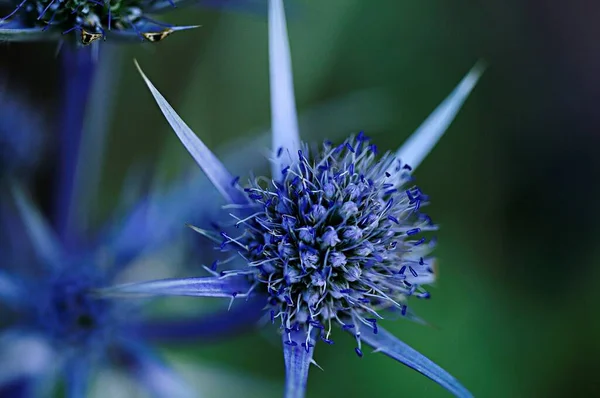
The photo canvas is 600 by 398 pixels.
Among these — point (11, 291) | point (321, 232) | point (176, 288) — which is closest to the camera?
point (176, 288)

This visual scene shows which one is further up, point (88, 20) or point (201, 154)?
point (88, 20)

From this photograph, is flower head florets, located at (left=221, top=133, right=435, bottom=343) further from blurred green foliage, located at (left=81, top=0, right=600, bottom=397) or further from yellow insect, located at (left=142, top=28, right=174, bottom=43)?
blurred green foliage, located at (left=81, top=0, right=600, bottom=397)

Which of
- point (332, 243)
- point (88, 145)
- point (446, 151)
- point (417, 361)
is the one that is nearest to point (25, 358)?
point (88, 145)

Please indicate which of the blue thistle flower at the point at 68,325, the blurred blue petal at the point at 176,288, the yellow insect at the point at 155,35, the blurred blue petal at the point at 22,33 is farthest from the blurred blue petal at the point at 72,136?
the blurred blue petal at the point at 176,288

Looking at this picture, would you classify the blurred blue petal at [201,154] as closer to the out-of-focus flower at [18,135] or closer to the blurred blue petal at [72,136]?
the blurred blue petal at [72,136]

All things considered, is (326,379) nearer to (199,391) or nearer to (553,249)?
(199,391)

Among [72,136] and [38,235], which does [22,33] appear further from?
[38,235]
